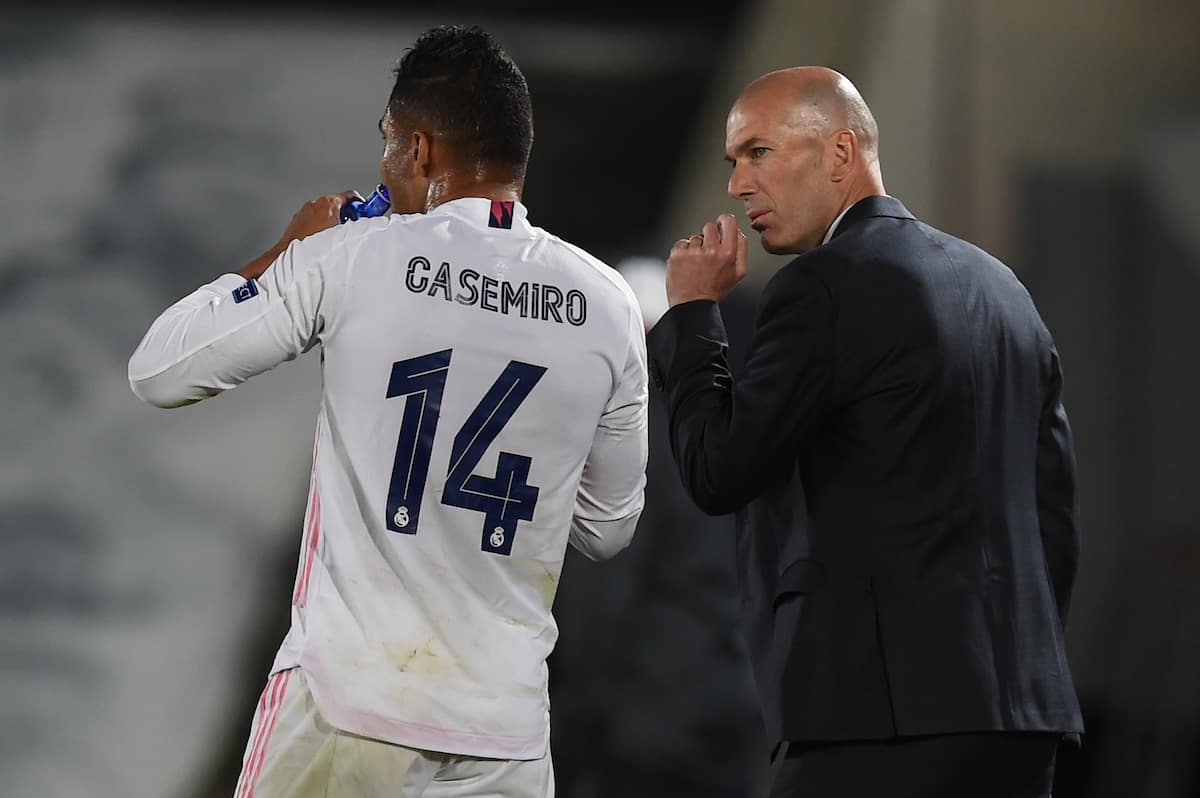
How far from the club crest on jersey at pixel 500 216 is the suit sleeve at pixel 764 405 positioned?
0.26 meters

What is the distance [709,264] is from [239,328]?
1.71 feet

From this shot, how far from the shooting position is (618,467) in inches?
58.8

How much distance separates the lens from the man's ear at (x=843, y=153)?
1.51m

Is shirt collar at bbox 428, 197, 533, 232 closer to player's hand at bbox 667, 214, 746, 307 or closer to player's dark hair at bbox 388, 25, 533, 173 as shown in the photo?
player's dark hair at bbox 388, 25, 533, 173

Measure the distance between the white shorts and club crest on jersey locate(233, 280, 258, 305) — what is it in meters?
0.36

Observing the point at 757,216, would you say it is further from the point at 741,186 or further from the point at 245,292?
the point at 245,292

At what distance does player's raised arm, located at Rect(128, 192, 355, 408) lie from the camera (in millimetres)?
1304

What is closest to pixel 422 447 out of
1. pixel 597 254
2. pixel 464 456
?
pixel 464 456

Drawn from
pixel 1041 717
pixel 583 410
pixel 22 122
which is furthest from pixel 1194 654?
pixel 22 122

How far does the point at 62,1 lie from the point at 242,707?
5.21ft

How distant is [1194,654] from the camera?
2.93 meters

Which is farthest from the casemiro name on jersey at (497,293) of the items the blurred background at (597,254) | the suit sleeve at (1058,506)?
the blurred background at (597,254)

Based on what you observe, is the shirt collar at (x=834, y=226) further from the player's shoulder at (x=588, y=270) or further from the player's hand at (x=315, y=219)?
the player's hand at (x=315, y=219)

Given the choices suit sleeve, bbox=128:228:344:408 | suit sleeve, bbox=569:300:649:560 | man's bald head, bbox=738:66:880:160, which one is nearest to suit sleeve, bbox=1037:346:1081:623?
man's bald head, bbox=738:66:880:160
